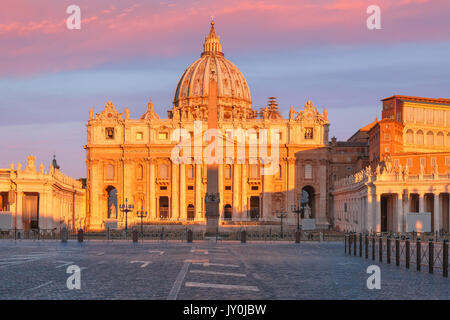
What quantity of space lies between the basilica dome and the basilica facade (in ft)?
91.0

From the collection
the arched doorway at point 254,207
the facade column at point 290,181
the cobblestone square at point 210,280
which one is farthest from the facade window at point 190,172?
the cobblestone square at point 210,280

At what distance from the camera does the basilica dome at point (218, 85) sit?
14225 cm

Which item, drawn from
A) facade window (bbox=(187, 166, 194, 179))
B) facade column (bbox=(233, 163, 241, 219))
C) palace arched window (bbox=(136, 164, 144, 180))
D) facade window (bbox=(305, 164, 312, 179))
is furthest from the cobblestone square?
facade window (bbox=(305, 164, 312, 179))

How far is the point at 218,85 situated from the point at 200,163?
34.8 m

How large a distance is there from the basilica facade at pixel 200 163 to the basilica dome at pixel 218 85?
27728 mm

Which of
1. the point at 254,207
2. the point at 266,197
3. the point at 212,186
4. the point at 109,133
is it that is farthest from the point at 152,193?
the point at 212,186

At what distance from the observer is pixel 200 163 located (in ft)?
371

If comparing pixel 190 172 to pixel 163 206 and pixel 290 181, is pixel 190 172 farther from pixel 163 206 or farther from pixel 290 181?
pixel 290 181

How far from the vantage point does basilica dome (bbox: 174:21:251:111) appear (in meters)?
142

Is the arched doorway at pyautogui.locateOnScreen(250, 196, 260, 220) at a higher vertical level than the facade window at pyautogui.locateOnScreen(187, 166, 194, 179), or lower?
lower

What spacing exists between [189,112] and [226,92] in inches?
365

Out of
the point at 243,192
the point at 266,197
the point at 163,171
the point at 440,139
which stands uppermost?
the point at 440,139

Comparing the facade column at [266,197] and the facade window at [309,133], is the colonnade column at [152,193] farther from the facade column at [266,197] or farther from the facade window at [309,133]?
the facade window at [309,133]

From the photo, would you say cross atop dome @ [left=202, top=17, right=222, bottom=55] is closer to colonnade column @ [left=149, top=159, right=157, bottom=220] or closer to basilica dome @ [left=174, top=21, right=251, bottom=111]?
basilica dome @ [left=174, top=21, right=251, bottom=111]
